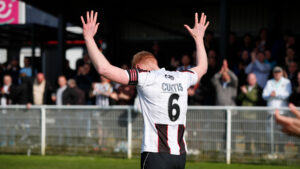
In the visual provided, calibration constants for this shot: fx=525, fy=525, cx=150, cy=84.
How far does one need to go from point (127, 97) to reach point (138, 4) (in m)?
9.26

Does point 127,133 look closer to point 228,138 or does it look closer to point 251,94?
point 228,138

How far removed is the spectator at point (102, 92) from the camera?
45.3ft

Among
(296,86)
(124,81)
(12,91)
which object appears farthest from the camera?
(12,91)

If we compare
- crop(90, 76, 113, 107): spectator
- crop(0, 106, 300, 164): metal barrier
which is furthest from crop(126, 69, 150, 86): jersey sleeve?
crop(90, 76, 113, 107): spectator

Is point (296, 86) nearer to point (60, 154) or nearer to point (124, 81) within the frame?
point (60, 154)

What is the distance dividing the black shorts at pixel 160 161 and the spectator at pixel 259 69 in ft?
28.0

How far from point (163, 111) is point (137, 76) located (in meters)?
0.44

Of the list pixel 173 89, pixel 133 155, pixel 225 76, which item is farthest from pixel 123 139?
pixel 173 89

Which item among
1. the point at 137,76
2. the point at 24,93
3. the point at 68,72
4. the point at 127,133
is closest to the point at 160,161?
the point at 137,76

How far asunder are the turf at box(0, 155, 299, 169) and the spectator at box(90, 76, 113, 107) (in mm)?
1586

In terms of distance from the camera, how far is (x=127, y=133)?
42.7 ft

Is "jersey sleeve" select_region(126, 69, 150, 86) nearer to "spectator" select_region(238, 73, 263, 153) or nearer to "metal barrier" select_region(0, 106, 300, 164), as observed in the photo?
"metal barrier" select_region(0, 106, 300, 164)

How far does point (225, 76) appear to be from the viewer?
41.3 ft

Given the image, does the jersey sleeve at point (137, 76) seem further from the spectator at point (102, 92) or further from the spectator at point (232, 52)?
the spectator at point (232, 52)
